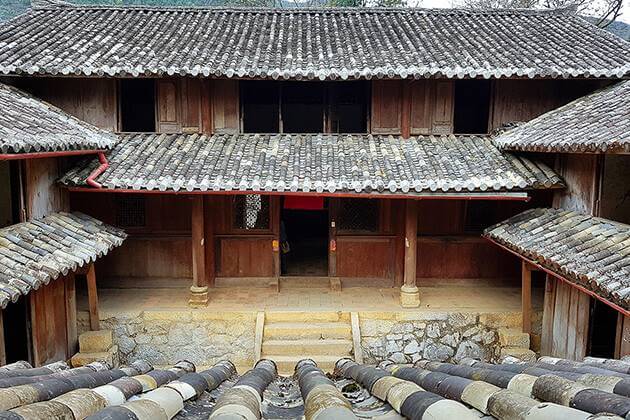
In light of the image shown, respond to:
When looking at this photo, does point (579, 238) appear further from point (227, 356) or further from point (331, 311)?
point (227, 356)

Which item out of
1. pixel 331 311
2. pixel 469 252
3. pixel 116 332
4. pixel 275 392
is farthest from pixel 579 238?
pixel 116 332

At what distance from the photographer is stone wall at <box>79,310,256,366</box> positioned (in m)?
10.4

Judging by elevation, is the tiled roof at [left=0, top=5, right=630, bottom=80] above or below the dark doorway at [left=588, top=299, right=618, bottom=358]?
above

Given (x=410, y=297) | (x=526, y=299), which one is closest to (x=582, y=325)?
(x=526, y=299)

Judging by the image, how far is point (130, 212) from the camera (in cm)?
1203

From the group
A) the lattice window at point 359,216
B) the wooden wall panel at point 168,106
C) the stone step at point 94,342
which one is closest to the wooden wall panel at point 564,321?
the lattice window at point 359,216

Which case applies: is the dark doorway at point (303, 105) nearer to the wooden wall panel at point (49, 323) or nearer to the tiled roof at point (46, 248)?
the tiled roof at point (46, 248)

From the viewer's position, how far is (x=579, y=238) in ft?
26.8

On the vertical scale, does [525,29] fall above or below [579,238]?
above

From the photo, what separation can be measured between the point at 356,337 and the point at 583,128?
19.5 feet

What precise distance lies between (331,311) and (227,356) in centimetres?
247

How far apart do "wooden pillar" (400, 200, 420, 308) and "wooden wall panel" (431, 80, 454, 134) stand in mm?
2393

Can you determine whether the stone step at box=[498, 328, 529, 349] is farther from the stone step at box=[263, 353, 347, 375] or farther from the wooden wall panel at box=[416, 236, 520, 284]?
Answer: the stone step at box=[263, 353, 347, 375]

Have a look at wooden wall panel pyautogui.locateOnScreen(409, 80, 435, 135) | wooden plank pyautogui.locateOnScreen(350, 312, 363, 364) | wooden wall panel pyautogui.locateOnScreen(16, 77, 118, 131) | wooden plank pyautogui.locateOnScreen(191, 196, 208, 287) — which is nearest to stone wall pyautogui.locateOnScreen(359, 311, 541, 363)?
wooden plank pyautogui.locateOnScreen(350, 312, 363, 364)
